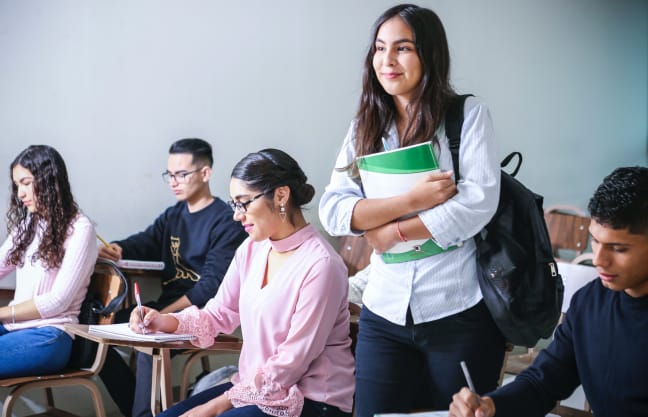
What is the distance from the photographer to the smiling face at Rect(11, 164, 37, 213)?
3088 mm

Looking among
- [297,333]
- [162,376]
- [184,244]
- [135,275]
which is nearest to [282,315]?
[297,333]

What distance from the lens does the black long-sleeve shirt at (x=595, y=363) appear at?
1425 millimetres

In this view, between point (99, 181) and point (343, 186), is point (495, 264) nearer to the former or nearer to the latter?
point (343, 186)

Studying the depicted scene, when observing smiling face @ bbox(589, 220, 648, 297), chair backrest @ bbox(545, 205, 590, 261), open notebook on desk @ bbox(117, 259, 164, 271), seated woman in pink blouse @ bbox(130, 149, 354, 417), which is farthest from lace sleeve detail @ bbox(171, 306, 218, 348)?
chair backrest @ bbox(545, 205, 590, 261)

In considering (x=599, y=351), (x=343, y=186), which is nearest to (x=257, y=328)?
(x=343, y=186)

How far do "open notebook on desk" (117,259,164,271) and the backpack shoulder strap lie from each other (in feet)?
6.62

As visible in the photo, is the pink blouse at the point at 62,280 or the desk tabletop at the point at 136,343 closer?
the desk tabletop at the point at 136,343

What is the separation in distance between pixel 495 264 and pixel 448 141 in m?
0.29

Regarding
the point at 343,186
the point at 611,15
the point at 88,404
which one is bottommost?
the point at 88,404

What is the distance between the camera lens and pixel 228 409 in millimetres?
2053

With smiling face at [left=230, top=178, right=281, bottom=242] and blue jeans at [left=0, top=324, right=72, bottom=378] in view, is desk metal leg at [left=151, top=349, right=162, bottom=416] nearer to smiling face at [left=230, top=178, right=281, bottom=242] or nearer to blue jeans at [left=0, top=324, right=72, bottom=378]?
blue jeans at [left=0, top=324, right=72, bottom=378]

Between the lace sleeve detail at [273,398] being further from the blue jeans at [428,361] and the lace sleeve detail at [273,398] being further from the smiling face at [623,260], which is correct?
the smiling face at [623,260]

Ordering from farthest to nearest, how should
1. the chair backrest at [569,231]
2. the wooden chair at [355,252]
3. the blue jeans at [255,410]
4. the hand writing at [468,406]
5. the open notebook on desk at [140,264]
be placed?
the chair backrest at [569,231] < the wooden chair at [355,252] < the open notebook on desk at [140,264] < the blue jeans at [255,410] < the hand writing at [468,406]

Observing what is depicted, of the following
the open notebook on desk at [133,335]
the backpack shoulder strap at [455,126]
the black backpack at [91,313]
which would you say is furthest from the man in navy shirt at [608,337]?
the black backpack at [91,313]
